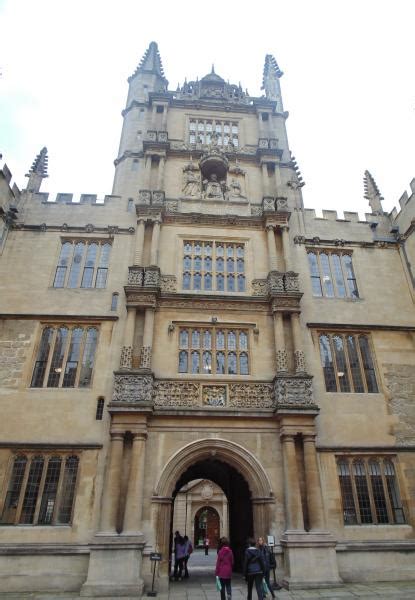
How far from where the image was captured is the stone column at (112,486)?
12023 millimetres

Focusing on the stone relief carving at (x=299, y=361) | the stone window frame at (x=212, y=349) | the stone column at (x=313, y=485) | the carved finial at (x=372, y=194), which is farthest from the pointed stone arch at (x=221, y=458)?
the carved finial at (x=372, y=194)

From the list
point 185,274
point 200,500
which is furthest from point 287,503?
point 200,500

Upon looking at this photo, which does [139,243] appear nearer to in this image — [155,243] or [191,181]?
[155,243]

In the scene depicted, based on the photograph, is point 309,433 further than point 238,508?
No

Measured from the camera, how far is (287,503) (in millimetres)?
12719

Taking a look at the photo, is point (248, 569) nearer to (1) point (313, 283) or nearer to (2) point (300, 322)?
(2) point (300, 322)

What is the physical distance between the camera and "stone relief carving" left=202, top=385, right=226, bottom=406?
14273mm

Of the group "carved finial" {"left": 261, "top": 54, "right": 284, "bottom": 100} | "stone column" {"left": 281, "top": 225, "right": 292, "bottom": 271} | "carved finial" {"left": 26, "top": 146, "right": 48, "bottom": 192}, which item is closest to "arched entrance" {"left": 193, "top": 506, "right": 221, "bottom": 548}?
"stone column" {"left": 281, "top": 225, "right": 292, "bottom": 271}

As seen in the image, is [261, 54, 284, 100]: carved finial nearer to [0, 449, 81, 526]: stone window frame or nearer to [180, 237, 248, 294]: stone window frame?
[180, 237, 248, 294]: stone window frame

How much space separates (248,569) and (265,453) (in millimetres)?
4403

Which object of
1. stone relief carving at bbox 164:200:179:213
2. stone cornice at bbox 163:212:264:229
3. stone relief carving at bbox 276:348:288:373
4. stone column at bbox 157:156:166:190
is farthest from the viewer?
stone column at bbox 157:156:166:190

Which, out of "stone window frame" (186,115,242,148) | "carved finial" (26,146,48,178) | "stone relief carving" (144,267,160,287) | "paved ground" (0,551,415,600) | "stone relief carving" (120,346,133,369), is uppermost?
"stone window frame" (186,115,242,148)

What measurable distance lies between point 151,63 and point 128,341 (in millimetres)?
20869

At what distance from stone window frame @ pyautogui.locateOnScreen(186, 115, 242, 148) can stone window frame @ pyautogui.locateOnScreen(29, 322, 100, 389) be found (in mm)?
12711
